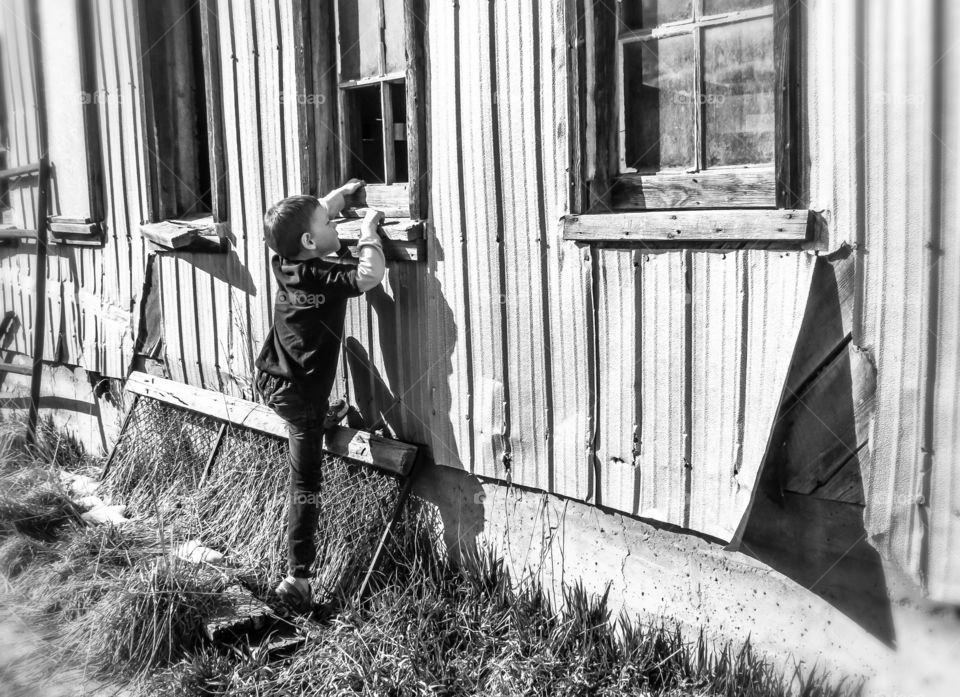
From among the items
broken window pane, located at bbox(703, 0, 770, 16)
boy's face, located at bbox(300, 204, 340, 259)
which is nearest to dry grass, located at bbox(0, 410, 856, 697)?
boy's face, located at bbox(300, 204, 340, 259)

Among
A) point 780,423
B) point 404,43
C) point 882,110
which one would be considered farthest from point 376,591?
point 882,110

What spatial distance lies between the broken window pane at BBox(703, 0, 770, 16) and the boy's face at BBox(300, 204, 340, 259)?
6.07 feet

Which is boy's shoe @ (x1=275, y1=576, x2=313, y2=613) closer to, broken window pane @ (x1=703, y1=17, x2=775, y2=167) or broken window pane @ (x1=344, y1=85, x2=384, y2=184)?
broken window pane @ (x1=344, y1=85, x2=384, y2=184)

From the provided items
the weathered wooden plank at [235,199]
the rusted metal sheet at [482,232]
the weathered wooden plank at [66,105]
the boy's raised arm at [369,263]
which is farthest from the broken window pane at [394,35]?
the weathered wooden plank at [66,105]

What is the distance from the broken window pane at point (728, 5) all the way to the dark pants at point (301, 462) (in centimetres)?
235

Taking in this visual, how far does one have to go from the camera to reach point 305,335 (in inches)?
162

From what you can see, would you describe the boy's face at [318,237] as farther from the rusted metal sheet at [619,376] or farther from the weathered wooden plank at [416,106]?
the rusted metal sheet at [619,376]

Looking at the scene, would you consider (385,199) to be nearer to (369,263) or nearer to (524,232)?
(369,263)

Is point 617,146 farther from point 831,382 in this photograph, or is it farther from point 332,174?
point 332,174

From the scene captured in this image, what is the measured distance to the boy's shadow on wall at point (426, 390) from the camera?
4078 millimetres

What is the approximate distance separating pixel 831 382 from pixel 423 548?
212 cm

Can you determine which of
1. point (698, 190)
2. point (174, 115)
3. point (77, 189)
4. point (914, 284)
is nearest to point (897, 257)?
point (914, 284)

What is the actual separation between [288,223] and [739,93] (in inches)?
77.3

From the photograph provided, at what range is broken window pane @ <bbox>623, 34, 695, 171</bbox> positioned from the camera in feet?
10.4
